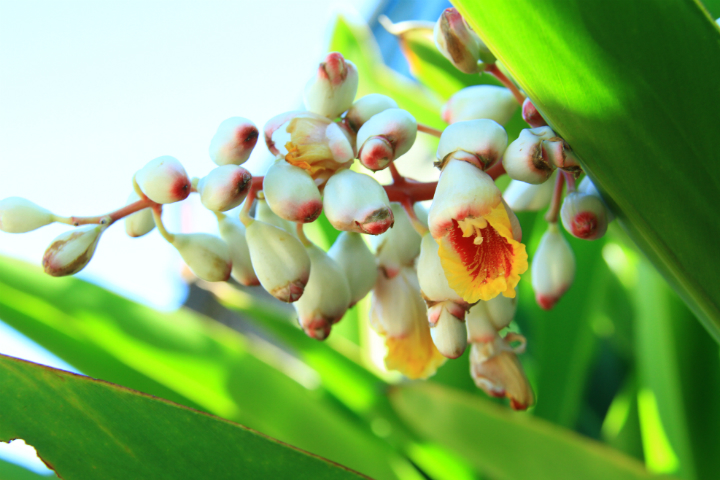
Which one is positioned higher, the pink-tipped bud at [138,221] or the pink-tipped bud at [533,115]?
the pink-tipped bud at [138,221]

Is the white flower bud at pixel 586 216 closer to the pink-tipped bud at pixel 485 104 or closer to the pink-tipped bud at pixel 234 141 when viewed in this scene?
the pink-tipped bud at pixel 485 104

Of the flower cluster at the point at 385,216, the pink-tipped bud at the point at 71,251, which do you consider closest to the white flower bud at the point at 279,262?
the flower cluster at the point at 385,216

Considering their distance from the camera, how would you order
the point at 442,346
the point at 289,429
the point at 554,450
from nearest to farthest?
1. the point at 442,346
2. the point at 554,450
3. the point at 289,429

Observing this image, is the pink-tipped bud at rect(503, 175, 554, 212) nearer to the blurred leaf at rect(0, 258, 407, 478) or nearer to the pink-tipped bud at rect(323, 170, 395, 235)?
the pink-tipped bud at rect(323, 170, 395, 235)

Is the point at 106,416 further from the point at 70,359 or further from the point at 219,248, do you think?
the point at 70,359

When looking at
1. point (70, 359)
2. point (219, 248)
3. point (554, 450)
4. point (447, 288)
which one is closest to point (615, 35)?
point (447, 288)


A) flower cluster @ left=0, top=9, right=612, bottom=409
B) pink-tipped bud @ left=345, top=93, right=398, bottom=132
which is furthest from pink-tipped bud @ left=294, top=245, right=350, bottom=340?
pink-tipped bud @ left=345, top=93, right=398, bottom=132

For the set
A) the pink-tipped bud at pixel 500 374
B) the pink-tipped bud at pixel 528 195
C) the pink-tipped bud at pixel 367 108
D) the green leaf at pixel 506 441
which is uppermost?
the pink-tipped bud at pixel 367 108

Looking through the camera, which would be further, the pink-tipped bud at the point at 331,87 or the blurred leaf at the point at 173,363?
the blurred leaf at the point at 173,363
